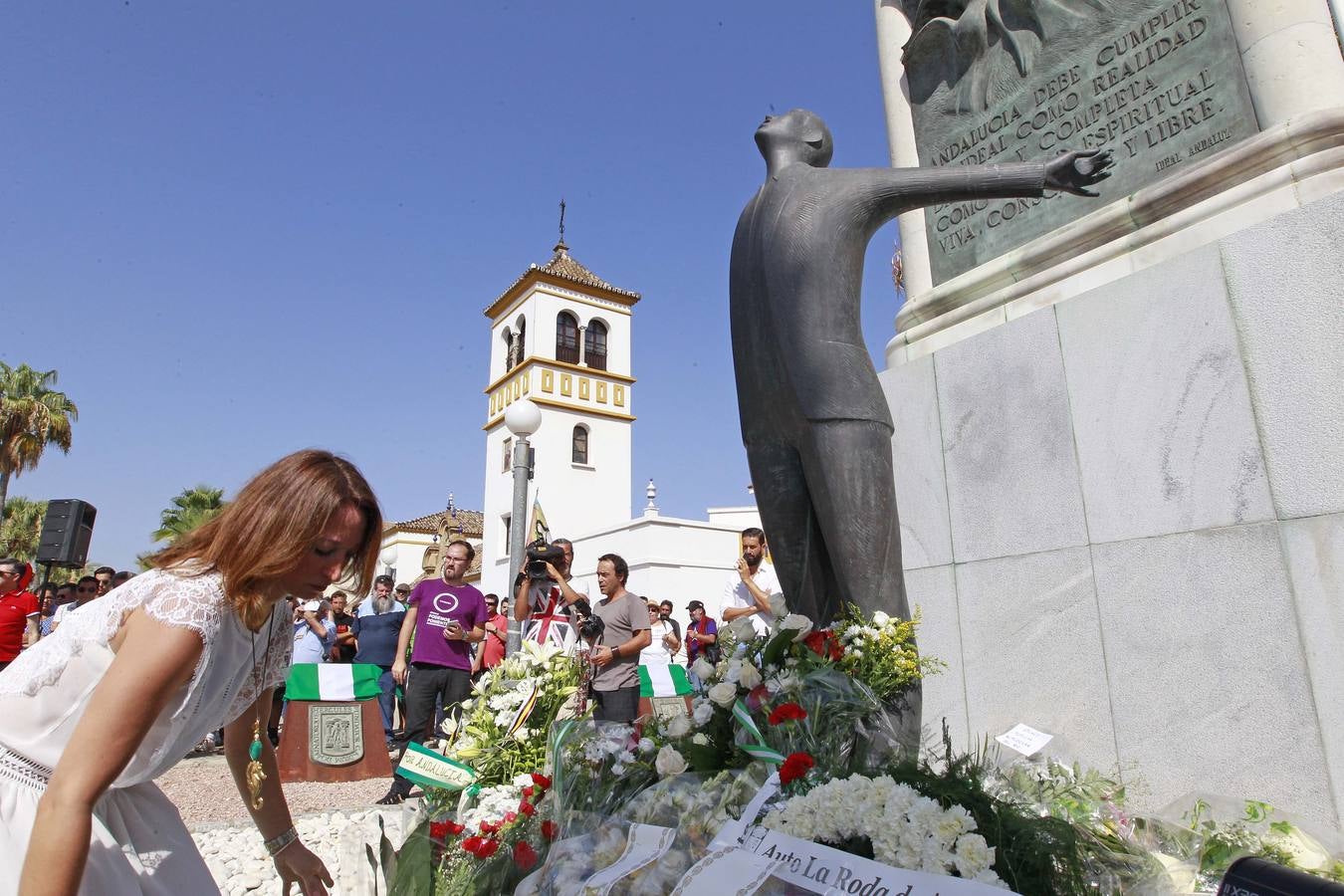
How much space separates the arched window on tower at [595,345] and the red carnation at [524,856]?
128ft

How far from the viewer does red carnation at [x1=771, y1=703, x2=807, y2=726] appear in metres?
1.90

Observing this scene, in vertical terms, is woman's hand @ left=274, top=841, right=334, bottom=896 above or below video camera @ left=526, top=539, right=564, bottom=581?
below

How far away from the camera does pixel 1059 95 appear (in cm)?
417

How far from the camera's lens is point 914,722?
2.30m

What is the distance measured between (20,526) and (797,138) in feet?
156

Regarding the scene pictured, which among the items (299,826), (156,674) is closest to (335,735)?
(299,826)

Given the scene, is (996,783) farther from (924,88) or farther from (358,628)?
(358,628)

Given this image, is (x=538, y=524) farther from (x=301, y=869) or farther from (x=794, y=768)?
(x=794, y=768)

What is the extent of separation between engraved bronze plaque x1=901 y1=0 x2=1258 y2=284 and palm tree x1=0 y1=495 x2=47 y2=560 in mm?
45564

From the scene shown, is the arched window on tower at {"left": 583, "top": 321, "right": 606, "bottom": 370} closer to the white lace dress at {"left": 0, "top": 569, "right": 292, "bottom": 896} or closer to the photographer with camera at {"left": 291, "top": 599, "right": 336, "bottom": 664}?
the photographer with camera at {"left": 291, "top": 599, "right": 336, "bottom": 664}

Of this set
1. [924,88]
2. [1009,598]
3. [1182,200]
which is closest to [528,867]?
[1009,598]

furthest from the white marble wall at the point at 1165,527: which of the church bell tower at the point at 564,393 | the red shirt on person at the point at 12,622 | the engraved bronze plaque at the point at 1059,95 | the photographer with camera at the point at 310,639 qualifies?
the church bell tower at the point at 564,393

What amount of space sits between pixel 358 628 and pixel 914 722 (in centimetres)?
846

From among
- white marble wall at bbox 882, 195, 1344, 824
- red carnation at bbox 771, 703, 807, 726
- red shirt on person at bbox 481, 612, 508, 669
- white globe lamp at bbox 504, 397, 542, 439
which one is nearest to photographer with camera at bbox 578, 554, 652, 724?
white globe lamp at bbox 504, 397, 542, 439
